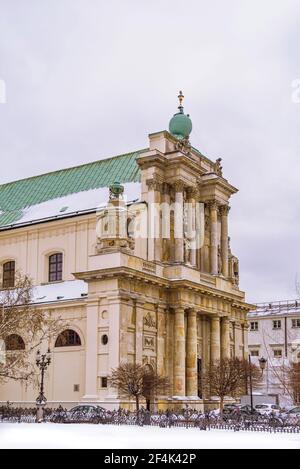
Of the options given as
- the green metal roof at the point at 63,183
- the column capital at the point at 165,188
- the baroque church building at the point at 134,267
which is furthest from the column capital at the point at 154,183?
the green metal roof at the point at 63,183

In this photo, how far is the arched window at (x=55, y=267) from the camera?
5638cm

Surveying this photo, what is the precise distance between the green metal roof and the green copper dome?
3.06 meters

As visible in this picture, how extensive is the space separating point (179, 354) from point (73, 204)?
14265 millimetres

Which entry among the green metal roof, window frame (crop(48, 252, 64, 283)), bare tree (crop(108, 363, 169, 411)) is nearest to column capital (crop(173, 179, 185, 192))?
the green metal roof

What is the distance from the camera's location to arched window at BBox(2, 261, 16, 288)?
5925 cm

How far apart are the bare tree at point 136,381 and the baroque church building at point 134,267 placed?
4.21 ft

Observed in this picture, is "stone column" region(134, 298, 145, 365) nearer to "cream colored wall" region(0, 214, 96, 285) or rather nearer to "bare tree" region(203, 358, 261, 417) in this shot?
"bare tree" region(203, 358, 261, 417)

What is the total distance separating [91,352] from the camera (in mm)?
47625

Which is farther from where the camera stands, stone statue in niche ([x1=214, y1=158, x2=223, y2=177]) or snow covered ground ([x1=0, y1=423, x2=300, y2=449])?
stone statue in niche ([x1=214, y1=158, x2=223, y2=177])

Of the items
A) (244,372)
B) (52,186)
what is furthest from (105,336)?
(52,186)

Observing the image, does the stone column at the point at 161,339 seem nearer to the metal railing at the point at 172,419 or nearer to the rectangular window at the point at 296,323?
the metal railing at the point at 172,419

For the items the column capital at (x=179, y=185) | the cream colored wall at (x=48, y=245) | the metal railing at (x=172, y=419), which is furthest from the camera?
the cream colored wall at (x=48, y=245)

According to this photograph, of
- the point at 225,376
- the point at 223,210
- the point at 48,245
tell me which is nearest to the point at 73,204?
the point at 48,245

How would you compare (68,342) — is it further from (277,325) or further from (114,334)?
(277,325)
